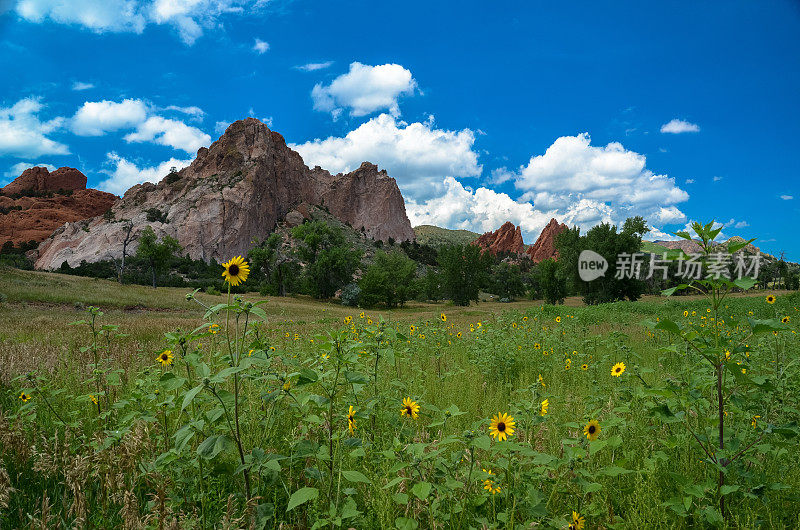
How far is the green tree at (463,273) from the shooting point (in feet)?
173

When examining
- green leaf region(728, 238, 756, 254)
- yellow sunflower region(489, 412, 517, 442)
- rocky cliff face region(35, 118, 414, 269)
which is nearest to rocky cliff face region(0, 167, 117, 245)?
rocky cliff face region(35, 118, 414, 269)

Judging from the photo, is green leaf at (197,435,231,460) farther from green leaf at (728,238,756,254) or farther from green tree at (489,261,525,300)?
green tree at (489,261,525,300)

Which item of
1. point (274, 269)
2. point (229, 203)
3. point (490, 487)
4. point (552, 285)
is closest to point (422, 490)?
point (490, 487)

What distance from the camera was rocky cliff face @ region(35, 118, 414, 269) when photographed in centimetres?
10706

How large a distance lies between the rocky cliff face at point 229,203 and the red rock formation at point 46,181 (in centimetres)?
5339

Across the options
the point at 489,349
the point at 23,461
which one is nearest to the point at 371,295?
the point at 489,349

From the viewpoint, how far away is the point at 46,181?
159 meters

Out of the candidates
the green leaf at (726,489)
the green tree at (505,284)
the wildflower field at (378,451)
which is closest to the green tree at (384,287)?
the green tree at (505,284)

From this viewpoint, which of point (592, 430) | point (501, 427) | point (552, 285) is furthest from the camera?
point (552, 285)

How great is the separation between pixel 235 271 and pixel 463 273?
5180cm

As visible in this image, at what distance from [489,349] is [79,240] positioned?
13631 cm

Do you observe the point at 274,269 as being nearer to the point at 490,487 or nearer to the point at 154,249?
the point at 154,249

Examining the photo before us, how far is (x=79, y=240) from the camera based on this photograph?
347ft

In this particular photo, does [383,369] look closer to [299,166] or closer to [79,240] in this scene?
[79,240]
